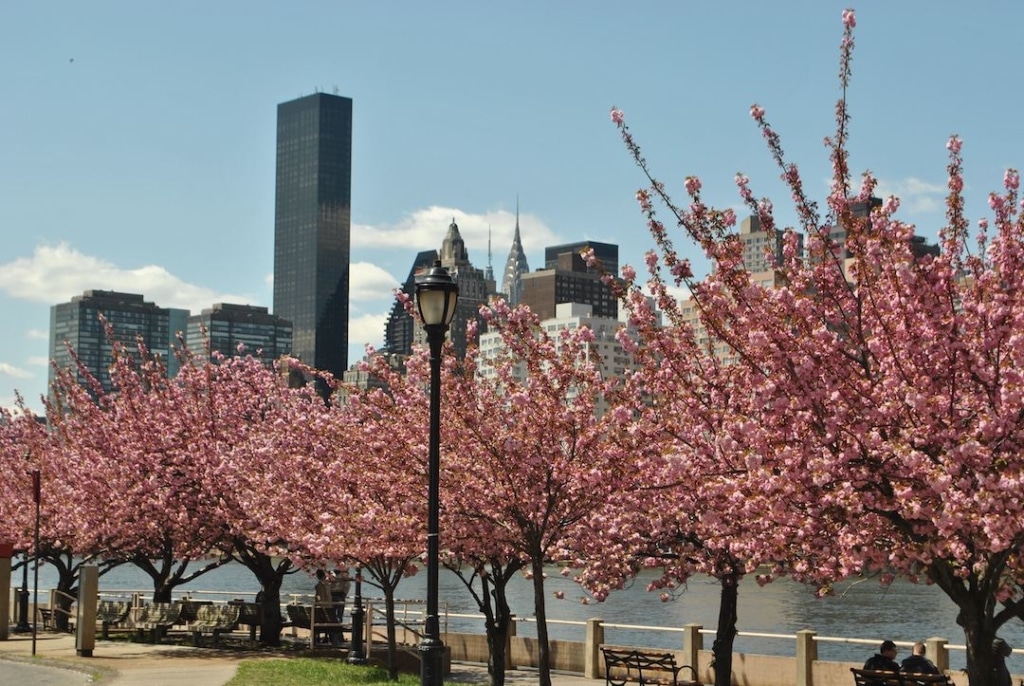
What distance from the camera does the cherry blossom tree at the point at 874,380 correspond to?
42.9 ft

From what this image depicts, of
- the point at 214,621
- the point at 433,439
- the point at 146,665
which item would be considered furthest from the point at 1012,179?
the point at 214,621

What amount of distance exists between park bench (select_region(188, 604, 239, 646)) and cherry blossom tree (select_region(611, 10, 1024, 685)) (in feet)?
69.1

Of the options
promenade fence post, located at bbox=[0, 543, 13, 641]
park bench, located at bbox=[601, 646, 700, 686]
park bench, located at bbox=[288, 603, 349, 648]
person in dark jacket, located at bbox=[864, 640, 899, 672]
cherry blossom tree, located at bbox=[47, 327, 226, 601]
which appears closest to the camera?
person in dark jacket, located at bbox=[864, 640, 899, 672]

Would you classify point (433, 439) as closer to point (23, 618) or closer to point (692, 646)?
point (692, 646)

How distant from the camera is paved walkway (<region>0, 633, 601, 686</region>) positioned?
82.7 ft

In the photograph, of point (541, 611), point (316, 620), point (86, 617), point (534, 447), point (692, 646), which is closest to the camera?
point (541, 611)

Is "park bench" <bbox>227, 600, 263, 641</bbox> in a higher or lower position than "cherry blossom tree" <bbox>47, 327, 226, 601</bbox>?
lower

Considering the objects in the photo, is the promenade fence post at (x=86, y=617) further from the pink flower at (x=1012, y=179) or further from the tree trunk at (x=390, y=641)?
the pink flower at (x=1012, y=179)

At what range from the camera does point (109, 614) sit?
119 feet

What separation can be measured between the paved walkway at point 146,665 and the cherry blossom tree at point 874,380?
43.7ft

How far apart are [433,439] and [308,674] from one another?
12607mm

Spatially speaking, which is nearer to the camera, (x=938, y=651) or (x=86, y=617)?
(x=938, y=651)

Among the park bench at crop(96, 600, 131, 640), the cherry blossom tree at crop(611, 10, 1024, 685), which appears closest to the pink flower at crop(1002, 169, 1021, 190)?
the cherry blossom tree at crop(611, 10, 1024, 685)

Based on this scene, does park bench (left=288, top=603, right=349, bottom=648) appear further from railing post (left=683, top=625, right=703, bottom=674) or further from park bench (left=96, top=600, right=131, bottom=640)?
railing post (left=683, top=625, right=703, bottom=674)
